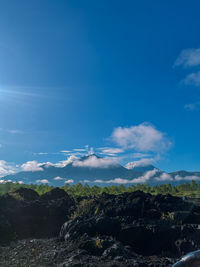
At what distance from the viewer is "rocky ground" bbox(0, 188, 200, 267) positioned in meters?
11.2

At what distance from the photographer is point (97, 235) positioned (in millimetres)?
13898

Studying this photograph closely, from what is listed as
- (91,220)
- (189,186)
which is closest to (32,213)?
(91,220)

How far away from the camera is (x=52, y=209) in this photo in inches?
828

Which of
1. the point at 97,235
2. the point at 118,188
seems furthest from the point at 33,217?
the point at 118,188

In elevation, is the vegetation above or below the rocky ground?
above

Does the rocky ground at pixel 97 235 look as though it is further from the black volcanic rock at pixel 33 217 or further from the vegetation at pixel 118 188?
the vegetation at pixel 118 188

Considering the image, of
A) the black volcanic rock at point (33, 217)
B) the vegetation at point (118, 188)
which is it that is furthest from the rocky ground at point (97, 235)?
the vegetation at point (118, 188)

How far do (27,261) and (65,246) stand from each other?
2105 millimetres

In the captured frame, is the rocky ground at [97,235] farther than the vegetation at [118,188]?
No

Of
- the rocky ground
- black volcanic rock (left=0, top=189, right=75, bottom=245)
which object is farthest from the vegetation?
the rocky ground

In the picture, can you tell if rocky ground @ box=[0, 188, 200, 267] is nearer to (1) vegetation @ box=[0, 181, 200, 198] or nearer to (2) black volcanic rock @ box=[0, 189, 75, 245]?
(2) black volcanic rock @ box=[0, 189, 75, 245]

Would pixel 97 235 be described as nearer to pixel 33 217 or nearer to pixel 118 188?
pixel 33 217

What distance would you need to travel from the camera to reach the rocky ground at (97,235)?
11.2m

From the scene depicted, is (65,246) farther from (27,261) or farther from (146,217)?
(146,217)
